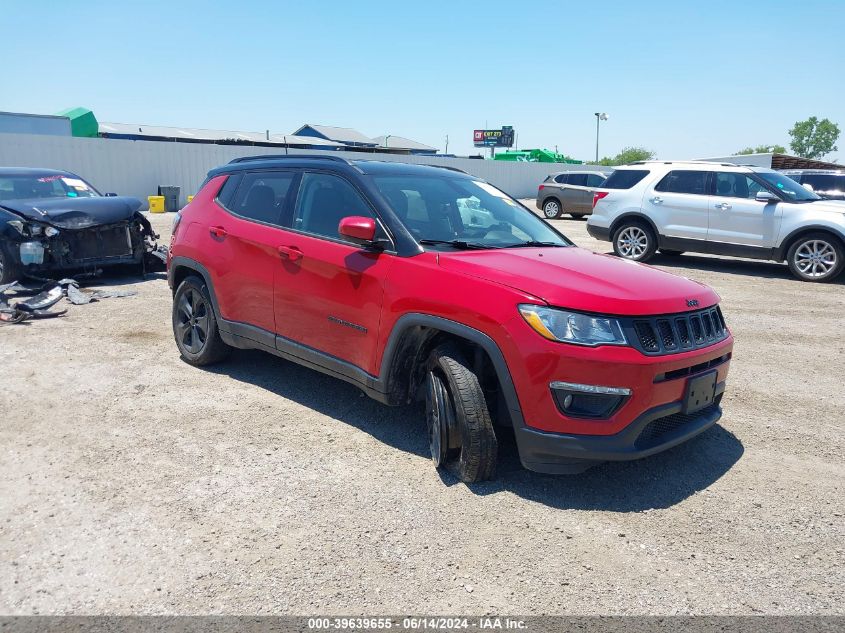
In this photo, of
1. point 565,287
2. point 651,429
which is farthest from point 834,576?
point 565,287

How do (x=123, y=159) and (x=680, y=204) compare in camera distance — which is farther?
(x=123, y=159)

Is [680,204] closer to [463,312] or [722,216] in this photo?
[722,216]

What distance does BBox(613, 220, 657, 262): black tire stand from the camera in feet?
38.9

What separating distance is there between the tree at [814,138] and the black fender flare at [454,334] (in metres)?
118

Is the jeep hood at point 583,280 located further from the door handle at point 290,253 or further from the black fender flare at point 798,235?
the black fender flare at point 798,235

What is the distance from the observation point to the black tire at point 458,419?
3.41 meters

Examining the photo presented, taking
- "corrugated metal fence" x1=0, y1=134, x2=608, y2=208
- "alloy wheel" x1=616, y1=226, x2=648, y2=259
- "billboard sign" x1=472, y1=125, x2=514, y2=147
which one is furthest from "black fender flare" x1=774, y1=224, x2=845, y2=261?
"billboard sign" x1=472, y1=125, x2=514, y2=147

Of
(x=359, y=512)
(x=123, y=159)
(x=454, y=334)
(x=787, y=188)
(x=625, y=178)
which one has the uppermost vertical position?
(x=123, y=159)

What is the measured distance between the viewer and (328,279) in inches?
164

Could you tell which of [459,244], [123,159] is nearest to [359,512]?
[459,244]

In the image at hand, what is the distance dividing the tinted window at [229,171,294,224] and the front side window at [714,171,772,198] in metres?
8.70

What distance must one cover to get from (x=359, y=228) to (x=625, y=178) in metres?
9.97

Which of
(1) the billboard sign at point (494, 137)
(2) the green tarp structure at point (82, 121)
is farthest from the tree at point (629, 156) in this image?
(2) the green tarp structure at point (82, 121)

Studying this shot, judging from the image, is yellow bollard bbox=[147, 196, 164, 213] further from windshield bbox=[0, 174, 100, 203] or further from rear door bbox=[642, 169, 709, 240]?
rear door bbox=[642, 169, 709, 240]
